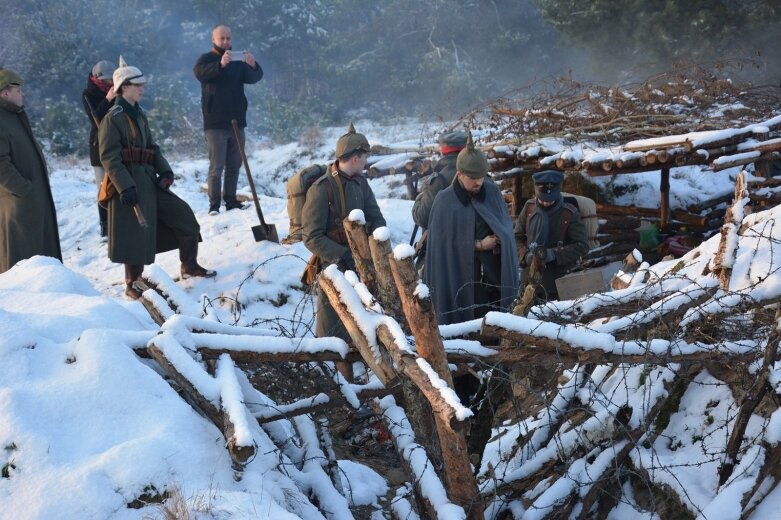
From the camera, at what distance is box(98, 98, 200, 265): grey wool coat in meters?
7.38

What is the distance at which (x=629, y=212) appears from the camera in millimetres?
10938

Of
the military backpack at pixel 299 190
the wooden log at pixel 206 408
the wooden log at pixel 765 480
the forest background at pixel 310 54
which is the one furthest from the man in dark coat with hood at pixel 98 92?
the forest background at pixel 310 54

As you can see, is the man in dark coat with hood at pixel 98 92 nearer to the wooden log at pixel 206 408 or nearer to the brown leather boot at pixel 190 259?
the brown leather boot at pixel 190 259

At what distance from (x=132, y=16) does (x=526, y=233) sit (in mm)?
24929

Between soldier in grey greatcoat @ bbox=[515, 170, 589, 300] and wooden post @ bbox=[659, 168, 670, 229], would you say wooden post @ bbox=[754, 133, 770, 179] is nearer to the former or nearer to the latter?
wooden post @ bbox=[659, 168, 670, 229]

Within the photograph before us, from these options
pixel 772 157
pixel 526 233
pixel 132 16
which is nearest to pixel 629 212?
pixel 772 157

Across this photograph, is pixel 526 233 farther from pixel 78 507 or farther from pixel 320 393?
pixel 78 507

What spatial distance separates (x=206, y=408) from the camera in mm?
3275

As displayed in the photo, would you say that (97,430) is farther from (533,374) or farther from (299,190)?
(299,190)

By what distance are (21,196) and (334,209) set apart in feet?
9.55

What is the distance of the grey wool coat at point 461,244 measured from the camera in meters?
5.55

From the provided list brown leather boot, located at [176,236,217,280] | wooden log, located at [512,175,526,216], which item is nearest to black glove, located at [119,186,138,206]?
brown leather boot, located at [176,236,217,280]

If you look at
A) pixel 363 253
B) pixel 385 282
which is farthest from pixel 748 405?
pixel 363 253

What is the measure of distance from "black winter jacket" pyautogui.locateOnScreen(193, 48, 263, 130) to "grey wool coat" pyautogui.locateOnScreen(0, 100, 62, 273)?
312 cm
